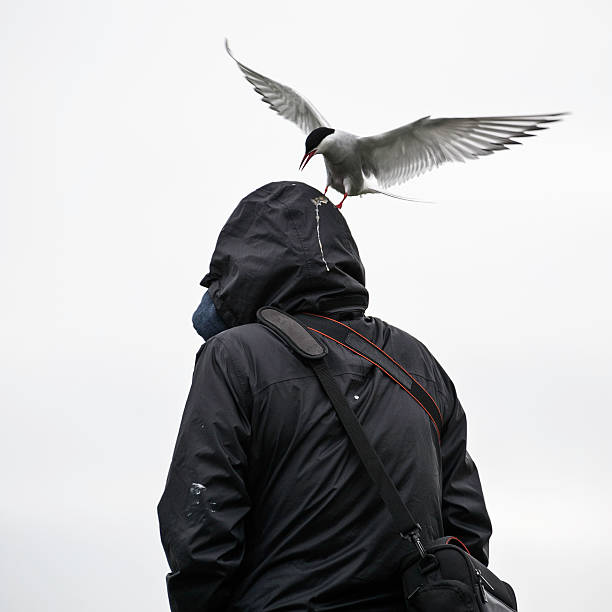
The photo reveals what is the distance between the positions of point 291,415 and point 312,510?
8.2 inches

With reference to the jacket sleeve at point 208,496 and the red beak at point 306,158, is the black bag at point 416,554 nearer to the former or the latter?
the jacket sleeve at point 208,496

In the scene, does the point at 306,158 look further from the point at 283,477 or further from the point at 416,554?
the point at 416,554

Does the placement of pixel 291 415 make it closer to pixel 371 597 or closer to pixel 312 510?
pixel 312 510

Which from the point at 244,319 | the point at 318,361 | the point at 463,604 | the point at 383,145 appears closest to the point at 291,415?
the point at 318,361

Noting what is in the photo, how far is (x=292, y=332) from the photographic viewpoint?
7.07 feet

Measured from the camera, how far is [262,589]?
1.98 m

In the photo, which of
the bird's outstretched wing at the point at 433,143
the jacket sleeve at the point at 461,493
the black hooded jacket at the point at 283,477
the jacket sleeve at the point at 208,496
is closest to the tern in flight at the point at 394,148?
the bird's outstretched wing at the point at 433,143

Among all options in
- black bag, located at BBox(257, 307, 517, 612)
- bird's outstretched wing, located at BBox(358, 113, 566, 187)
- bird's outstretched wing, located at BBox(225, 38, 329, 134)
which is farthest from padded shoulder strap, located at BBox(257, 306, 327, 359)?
bird's outstretched wing, located at BBox(225, 38, 329, 134)

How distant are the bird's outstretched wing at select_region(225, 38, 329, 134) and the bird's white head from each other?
1.42ft

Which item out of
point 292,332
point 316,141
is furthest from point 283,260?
point 316,141

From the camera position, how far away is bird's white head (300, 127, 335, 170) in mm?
4121

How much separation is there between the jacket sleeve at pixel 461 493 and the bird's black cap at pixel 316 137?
1.91 m

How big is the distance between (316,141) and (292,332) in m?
2.12

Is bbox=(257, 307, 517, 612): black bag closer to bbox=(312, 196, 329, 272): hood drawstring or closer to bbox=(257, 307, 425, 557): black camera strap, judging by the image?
bbox=(257, 307, 425, 557): black camera strap
